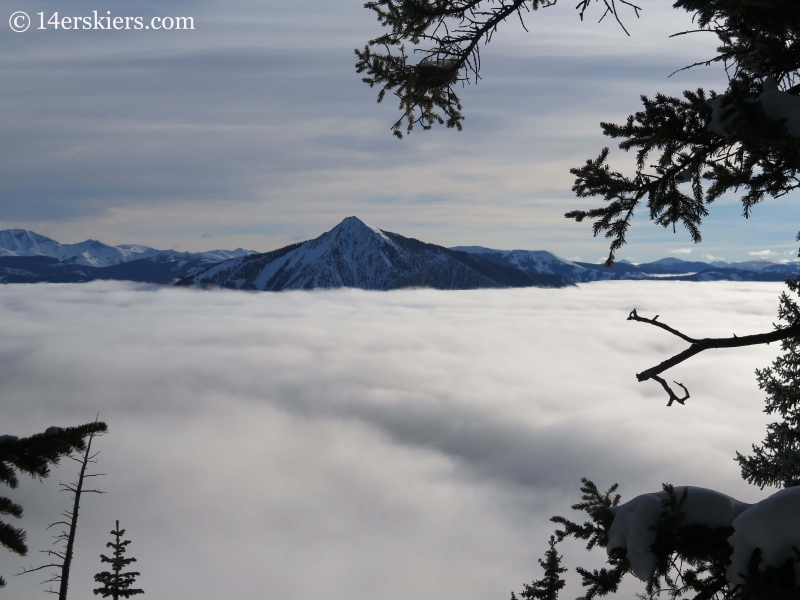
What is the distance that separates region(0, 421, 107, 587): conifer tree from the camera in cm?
336

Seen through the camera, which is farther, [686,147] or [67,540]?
[67,540]

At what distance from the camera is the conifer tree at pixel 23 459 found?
3.36 meters

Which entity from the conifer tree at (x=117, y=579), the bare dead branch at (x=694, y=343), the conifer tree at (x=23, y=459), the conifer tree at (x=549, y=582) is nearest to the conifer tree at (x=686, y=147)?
the bare dead branch at (x=694, y=343)

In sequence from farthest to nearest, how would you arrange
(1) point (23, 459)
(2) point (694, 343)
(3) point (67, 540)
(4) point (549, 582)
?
(4) point (549, 582) → (3) point (67, 540) → (2) point (694, 343) → (1) point (23, 459)

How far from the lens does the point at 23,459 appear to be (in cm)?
346

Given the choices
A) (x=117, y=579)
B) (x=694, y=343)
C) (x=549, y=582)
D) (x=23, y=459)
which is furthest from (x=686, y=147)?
(x=117, y=579)

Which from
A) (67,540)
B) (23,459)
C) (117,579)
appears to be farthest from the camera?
(117,579)

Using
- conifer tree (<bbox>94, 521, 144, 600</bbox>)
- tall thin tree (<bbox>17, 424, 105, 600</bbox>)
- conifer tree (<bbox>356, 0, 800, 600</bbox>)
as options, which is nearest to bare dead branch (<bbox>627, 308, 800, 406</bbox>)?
conifer tree (<bbox>356, 0, 800, 600</bbox>)

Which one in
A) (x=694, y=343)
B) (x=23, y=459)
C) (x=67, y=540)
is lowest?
(x=67, y=540)

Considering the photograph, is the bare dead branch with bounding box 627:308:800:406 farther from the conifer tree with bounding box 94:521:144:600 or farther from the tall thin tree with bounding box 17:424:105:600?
the conifer tree with bounding box 94:521:144:600

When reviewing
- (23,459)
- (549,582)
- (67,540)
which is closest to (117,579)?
(67,540)

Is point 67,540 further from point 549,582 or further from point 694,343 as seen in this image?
point 694,343

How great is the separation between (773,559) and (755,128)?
358cm

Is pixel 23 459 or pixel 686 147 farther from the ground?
pixel 686 147
